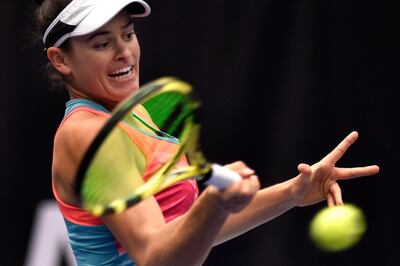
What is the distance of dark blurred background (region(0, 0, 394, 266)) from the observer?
3.88 meters

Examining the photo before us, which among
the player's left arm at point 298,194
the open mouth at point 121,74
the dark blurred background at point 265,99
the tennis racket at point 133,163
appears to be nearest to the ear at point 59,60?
the open mouth at point 121,74

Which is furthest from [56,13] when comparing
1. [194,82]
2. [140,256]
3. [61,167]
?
[194,82]

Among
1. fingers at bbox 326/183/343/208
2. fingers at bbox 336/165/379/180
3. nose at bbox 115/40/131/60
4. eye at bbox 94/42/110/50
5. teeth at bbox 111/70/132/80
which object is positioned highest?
eye at bbox 94/42/110/50

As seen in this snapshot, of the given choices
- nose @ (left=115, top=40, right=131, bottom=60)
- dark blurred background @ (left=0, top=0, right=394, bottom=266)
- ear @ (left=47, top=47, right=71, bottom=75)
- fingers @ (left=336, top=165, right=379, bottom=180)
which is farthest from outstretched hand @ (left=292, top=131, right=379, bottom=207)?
dark blurred background @ (left=0, top=0, right=394, bottom=266)

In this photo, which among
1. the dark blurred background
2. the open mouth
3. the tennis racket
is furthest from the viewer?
the dark blurred background

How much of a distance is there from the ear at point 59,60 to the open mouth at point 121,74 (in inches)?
5.0

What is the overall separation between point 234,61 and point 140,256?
6.79ft

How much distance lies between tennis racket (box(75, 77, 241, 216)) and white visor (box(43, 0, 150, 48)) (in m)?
0.27

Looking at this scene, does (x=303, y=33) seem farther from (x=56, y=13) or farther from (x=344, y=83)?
(x=56, y=13)

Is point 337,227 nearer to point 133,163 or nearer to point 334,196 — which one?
point 334,196

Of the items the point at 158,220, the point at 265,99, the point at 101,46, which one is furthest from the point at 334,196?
the point at 265,99

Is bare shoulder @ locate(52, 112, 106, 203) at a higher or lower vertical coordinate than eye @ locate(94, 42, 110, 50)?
lower

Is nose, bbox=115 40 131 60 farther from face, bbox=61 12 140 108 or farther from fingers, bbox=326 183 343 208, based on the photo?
fingers, bbox=326 183 343 208

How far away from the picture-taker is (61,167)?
217 cm
